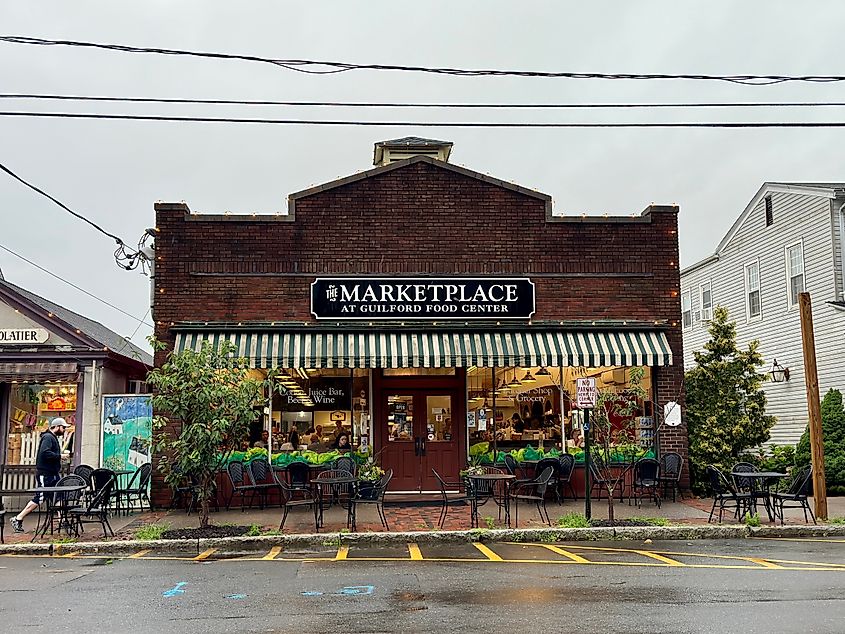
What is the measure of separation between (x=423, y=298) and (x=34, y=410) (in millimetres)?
8303

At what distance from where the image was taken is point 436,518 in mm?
15703

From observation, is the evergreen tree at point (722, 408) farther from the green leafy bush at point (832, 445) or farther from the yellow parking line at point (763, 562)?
the yellow parking line at point (763, 562)

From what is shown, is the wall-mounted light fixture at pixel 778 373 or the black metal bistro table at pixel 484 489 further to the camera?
the wall-mounted light fixture at pixel 778 373

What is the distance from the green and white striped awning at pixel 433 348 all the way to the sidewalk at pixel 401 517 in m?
2.75

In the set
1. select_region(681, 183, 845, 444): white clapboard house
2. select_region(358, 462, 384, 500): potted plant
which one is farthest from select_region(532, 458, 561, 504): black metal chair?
select_region(681, 183, 845, 444): white clapboard house

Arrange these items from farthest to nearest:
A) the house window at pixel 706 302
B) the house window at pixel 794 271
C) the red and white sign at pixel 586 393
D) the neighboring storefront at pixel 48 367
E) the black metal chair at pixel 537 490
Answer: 1. the house window at pixel 706 302
2. the house window at pixel 794 271
3. the neighboring storefront at pixel 48 367
4. the black metal chair at pixel 537 490
5. the red and white sign at pixel 586 393

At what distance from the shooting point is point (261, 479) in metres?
17.2

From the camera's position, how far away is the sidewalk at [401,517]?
1451 cm

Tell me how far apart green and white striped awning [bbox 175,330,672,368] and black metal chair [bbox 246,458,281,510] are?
1949 mm

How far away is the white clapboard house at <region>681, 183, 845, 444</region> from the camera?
2267 centimetres

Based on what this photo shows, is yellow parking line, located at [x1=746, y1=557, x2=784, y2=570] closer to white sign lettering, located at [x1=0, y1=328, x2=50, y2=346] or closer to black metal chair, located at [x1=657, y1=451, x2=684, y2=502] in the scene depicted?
black metal chair, located at [x1=657, y1=451, x2=684, y2=502]

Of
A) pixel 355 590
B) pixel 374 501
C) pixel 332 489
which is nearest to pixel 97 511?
pixel 332 489

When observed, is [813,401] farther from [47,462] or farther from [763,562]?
[47,462]

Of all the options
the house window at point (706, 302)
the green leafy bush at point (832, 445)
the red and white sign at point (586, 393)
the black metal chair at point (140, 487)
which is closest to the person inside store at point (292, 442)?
the black metal chair at point (140, 487)
